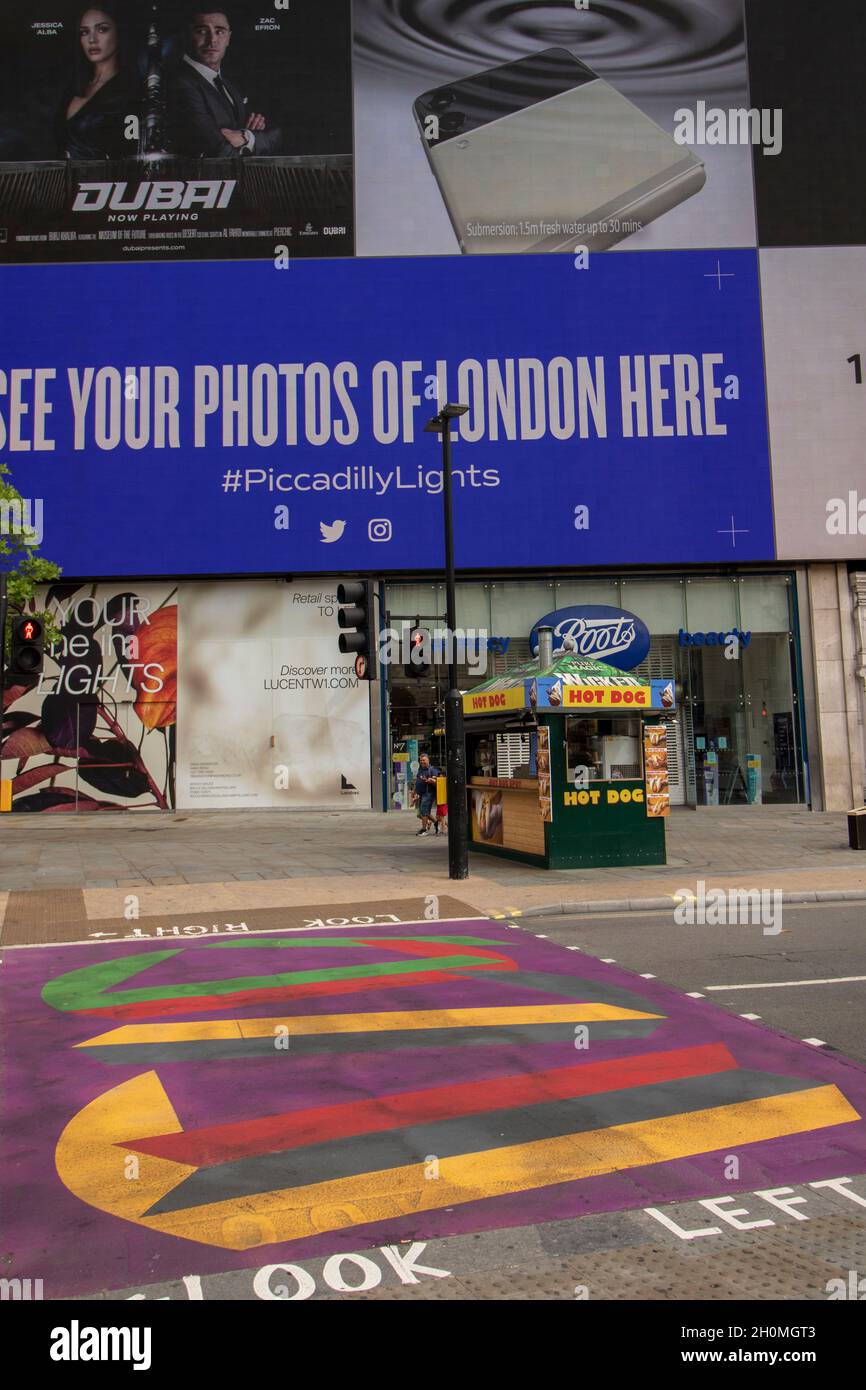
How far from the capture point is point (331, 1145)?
16.4ft

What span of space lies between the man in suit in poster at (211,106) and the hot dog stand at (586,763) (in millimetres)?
21172

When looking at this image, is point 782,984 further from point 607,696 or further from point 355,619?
point 607,696

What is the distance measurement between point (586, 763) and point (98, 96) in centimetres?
2619

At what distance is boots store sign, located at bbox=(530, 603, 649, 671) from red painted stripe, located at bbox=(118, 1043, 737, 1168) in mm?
22771

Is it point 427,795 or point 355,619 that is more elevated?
point 355,619

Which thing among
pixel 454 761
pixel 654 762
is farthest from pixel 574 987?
pixel 654 762

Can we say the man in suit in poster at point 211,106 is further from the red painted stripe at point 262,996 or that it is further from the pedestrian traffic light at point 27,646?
the red painted stripe at point 262,996

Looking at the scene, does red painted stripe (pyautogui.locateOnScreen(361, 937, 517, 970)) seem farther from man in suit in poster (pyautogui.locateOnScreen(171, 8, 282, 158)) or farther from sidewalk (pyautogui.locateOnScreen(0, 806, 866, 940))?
man in suit in poster (pyautogui.locateOnScreen(171, 8, 282, 158))

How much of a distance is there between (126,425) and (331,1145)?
1047 inches

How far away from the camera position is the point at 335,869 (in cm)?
1658

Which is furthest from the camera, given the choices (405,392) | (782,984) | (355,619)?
(405,392)

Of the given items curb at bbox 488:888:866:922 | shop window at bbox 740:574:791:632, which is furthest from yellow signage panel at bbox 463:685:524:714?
shop window at bbox 740:574:791:632

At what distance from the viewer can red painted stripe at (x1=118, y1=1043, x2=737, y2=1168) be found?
5.04m

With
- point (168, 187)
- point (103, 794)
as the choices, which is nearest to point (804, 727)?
point (103, 794)
